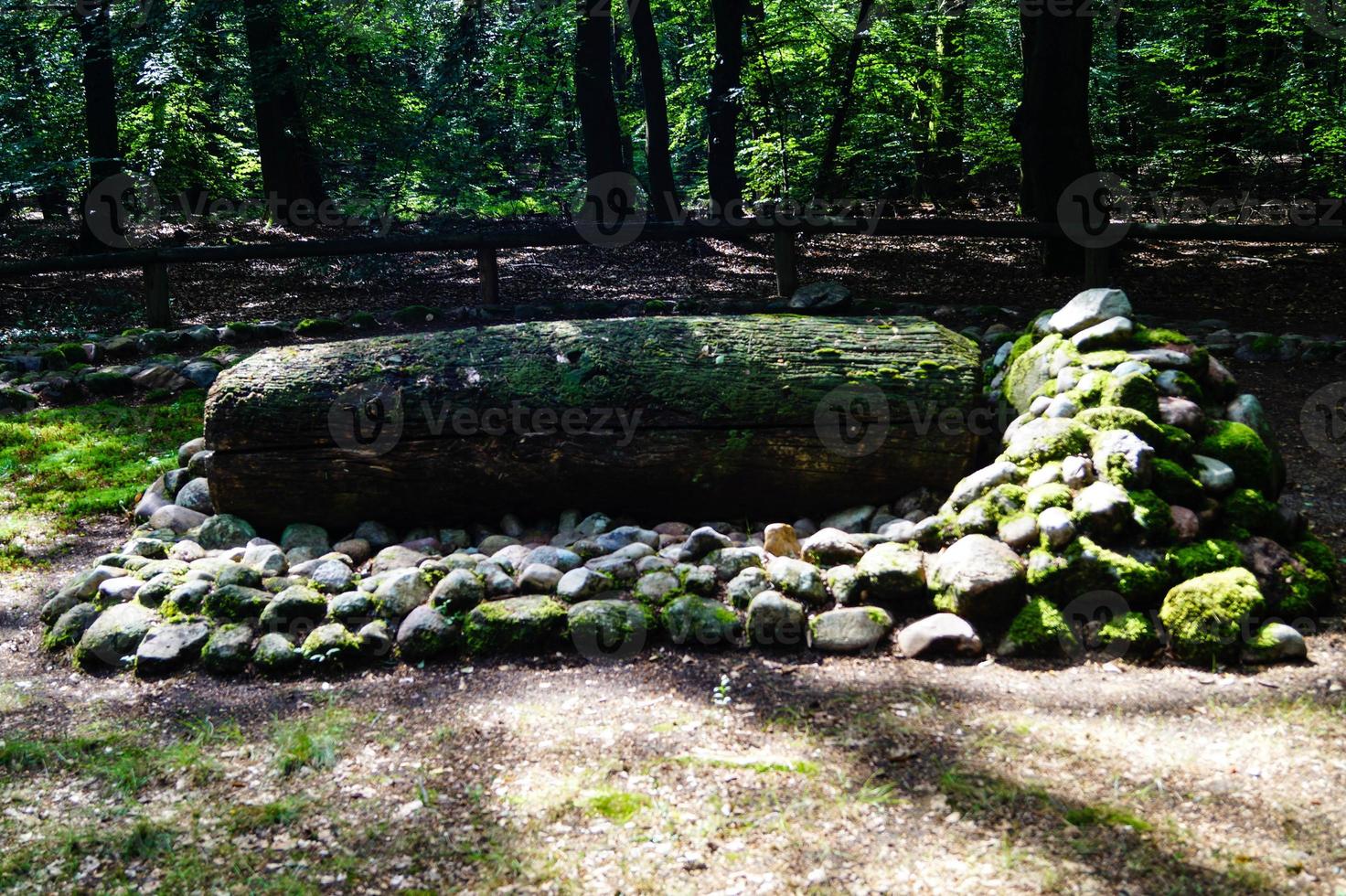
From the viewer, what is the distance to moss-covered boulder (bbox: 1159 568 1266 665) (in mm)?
3188

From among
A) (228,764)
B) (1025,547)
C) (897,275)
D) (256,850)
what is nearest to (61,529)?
(228,764)

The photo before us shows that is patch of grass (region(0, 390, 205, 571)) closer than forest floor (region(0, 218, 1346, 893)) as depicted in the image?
No

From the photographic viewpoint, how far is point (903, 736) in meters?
2.87

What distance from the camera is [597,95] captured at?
11.8 m

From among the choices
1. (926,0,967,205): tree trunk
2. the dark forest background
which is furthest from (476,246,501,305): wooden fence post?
(926,0,967,205): tree trunk

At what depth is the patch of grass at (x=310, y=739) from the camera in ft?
9.41

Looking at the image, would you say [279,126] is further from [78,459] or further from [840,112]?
[78,459]

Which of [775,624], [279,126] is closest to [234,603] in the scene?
[775,624]

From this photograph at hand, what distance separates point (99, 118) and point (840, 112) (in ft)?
27.5

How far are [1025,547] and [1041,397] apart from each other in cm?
104

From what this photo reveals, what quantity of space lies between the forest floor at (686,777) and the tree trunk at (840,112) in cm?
876

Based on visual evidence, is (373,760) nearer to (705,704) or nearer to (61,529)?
(705,704)

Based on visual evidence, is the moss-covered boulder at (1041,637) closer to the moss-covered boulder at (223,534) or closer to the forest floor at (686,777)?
the forest floor at (686,777)

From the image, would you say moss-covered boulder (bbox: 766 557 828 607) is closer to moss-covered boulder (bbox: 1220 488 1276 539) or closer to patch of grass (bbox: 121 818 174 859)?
moss-covered boulder (bbox: 1220 488 1276 539)
